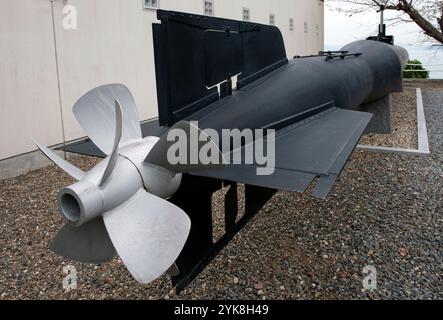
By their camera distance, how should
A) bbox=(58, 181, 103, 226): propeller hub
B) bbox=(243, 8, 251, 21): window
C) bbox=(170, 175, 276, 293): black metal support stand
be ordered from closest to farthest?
bbox=(58, 181, 103, 226): propeller hub, bbox=(170, 175, 276, 293): black metal support stand, bbox=(243, 8, 251, 21): window

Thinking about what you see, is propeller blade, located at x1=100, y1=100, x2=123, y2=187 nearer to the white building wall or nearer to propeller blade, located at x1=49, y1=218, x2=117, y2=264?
propeller blade, located at x1=49, y1=218, x2=117, y2=264

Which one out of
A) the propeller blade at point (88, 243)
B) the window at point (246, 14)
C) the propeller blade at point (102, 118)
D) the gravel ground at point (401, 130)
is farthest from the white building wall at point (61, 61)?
the gravel ground at point (401, 130)

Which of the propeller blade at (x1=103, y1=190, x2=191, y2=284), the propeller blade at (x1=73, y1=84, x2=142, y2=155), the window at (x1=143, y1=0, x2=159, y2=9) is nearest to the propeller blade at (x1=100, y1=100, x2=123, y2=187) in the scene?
the propeller blade at (x1=103, y1=190, x2=191, y2=284)

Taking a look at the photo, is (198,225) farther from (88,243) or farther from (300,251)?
(300,251)

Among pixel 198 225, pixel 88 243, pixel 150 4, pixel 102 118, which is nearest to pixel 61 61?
pixel 150 4

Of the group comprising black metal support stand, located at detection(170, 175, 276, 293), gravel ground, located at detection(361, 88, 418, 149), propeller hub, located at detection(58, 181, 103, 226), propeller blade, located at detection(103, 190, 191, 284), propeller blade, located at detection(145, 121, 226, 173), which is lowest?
gravel ground, located at detection(361, 88, 418, 149)

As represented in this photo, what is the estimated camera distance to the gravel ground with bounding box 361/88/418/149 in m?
8.58

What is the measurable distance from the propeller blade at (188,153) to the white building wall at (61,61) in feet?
17.7

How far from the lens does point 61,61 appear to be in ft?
25.6

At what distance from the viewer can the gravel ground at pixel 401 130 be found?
8579 mm

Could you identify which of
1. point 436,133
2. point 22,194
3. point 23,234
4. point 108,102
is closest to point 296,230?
point 108,102

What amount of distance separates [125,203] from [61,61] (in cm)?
623

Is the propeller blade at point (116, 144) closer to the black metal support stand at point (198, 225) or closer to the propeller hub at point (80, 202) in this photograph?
the propeller hub at point (80, 202)

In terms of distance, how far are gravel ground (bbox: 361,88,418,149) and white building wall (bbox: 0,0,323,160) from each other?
5635 millimetres
